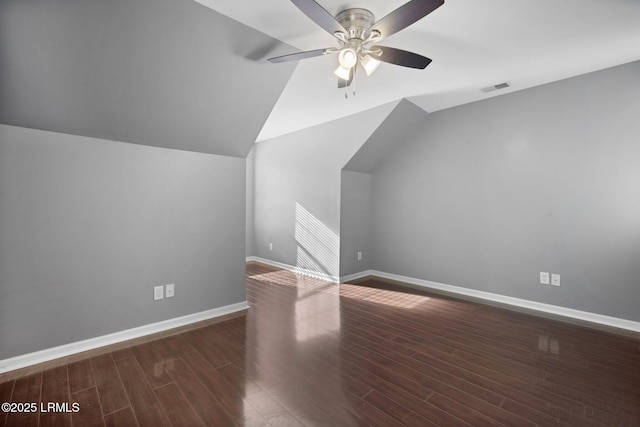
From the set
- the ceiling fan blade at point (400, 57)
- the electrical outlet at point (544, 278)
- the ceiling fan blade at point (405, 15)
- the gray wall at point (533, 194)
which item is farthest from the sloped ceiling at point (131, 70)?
the electrical outlet at point (544, 278)

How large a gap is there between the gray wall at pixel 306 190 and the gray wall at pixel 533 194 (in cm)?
93

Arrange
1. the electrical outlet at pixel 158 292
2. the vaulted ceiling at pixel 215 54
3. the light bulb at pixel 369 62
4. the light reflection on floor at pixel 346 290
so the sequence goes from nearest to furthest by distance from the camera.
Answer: the vaulted ceiling at pixel 215 54
the light bulb at pixel 369 62
the electrical outlet at pixel 158 292
the light reflection on floor at pixel 346 290

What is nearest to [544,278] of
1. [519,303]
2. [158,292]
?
[519,303]

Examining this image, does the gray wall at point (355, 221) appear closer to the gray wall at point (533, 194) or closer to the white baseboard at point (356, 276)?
the white baseboard at point (356, 276)

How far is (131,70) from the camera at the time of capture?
6.72 feet

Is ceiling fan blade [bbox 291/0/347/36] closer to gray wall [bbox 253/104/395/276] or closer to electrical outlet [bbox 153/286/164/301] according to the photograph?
gray wall [bbox 253/104/395/276]

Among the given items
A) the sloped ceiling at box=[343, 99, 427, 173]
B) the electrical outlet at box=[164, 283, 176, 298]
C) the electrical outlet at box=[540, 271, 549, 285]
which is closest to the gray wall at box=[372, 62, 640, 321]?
the electrical outlet at box=[540, 271, 549, 285]

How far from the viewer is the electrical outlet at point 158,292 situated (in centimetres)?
268

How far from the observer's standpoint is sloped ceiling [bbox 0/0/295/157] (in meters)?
1.68

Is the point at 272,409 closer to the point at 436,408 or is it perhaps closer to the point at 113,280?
the point at 436,408

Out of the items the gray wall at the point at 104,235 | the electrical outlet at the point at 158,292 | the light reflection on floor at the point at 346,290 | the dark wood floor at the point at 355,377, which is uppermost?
the gray wall at the point at 104,235

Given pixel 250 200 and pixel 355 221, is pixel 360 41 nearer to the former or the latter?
pixel 355 221

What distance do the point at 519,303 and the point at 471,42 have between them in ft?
9.66

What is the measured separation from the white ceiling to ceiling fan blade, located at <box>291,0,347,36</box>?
0.85 ft
